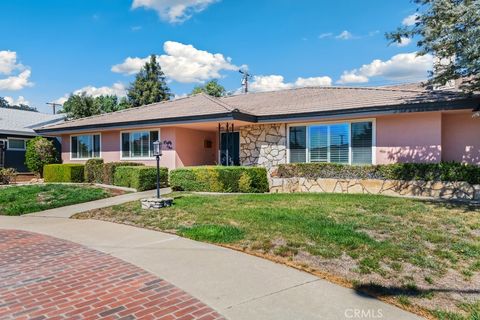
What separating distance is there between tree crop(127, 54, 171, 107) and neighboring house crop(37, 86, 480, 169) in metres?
21.3

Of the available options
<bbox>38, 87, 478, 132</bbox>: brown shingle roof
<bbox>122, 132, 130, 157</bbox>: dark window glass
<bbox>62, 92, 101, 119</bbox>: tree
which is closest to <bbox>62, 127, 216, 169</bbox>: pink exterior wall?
<bbox>122, 132, 130, 157</bbox>: dark window glass

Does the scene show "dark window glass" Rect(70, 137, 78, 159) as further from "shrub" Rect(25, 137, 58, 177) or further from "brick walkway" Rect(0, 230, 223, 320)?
"brick walkway" Rect(0, 230, 223, 320)

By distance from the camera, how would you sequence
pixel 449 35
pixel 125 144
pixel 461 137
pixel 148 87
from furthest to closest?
pixel 148 87
pixel 125 144
pixel 461 137
pixel 449 35

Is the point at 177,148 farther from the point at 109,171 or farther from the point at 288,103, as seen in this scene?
the point at 288,103

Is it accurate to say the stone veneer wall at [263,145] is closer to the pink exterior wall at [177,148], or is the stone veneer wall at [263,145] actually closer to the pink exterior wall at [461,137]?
the pink exterior wall at [177,148]

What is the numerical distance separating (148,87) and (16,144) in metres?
20.9

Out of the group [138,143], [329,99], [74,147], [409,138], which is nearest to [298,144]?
[329,99]

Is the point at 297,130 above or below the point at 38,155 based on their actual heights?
above

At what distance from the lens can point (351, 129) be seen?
13219 mm

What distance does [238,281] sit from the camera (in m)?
4.21

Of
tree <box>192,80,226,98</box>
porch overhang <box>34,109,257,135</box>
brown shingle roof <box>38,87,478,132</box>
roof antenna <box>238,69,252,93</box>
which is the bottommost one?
porch overhang <box>34,109,257,135</box>

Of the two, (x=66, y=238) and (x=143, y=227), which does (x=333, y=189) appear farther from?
(x=66, y=238)

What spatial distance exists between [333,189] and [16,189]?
39.4 feet

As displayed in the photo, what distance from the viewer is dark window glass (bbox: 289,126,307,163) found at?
46.7 feet
